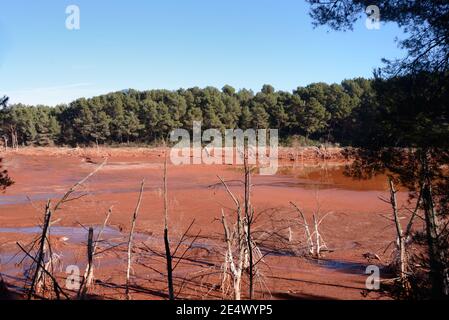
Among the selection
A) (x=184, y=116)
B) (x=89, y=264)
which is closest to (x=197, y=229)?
(x=89, y=264)

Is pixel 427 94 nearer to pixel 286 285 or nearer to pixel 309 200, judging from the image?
pixel 286 285

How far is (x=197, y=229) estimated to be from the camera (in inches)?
677

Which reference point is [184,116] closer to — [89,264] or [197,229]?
[197,229]

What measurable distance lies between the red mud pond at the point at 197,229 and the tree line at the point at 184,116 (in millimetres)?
25414

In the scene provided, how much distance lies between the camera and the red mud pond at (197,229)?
10.7 m

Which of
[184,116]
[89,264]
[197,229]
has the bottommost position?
[197,229]

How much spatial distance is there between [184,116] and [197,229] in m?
47.3

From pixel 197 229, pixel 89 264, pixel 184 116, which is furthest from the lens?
pixel 184 116

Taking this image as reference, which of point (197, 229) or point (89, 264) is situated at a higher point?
point (89, 264)

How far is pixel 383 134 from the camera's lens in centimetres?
707

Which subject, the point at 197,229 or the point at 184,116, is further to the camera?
the point at 184,116

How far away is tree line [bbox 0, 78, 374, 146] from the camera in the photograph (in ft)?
203
